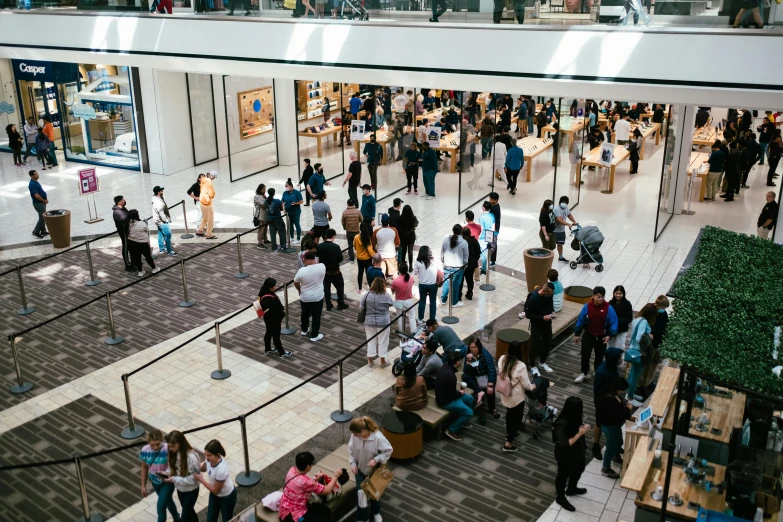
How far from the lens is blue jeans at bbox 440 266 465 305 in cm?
1291

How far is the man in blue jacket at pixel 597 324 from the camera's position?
10422 mm

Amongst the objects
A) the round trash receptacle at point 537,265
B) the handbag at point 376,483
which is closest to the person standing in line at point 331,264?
the round trash receptacle at point 537,265

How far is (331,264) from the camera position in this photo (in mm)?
12750

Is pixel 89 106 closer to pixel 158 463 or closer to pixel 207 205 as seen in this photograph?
pixel 207 205

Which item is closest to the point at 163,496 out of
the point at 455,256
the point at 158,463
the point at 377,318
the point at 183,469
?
the point at 158,463

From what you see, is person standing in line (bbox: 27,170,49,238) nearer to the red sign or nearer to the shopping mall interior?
the shopping mall interior

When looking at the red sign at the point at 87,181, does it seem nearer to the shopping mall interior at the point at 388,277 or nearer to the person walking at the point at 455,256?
the shopping mall interior at the point at 388,277

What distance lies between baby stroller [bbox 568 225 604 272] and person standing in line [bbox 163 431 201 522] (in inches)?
365

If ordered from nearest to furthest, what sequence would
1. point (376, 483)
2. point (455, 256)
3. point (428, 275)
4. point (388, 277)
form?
1. point (376, 483)
2. point (428, 275)
3. point (455, 256)
4. point (388, 277)

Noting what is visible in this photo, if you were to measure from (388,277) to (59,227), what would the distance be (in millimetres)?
7117

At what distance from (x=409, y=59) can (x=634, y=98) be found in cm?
447

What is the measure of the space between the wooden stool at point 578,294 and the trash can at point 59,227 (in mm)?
10041

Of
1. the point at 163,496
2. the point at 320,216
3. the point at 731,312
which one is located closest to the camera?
the point at 731,312

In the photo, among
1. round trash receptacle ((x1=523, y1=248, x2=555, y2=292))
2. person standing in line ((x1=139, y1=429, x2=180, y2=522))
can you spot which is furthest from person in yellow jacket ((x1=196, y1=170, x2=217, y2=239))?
person standing in line ((x1=139, y1=429, x2=180, y2=522))
